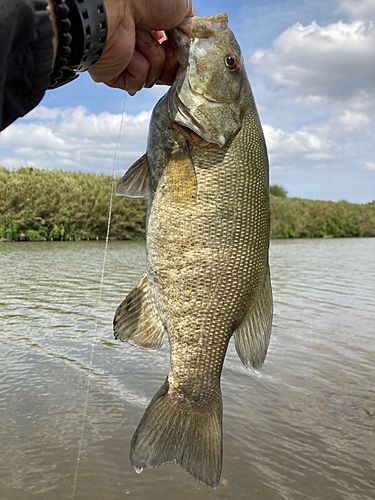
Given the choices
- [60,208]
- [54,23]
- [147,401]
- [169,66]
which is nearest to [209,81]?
[169,66]

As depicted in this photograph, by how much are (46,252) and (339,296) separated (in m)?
14.1

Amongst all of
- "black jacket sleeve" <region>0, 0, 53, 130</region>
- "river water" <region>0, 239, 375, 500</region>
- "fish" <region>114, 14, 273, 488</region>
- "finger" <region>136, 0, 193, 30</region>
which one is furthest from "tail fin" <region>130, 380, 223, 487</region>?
"river water" <region>0, 239, 375, 500</region>

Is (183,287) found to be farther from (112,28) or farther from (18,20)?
(18,20)

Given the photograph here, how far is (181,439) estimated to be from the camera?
2.57 m

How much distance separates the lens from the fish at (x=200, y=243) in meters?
2.44

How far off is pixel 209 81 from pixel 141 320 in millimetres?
1174

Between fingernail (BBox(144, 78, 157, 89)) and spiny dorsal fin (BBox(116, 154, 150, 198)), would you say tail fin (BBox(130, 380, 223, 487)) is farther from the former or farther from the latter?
fingernail (BBox(144, 78, 157, 89))

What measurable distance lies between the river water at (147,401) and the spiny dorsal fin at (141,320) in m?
2.21

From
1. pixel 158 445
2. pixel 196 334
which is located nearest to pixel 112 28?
pixel 196 334

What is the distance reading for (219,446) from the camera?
8.36ft

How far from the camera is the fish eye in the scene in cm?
256

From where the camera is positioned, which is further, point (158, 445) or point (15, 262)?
→ point (15, 262)

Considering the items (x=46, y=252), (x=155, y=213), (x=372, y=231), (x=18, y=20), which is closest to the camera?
(x=18, y=20)

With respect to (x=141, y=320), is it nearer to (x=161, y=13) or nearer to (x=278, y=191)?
(x=161, y=13)
